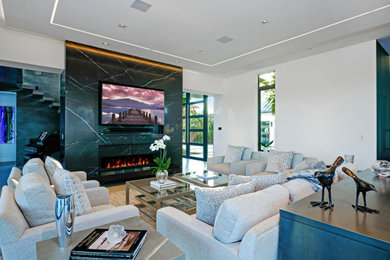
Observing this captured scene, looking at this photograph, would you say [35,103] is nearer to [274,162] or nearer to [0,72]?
[0,72]

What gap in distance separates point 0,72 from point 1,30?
246cm

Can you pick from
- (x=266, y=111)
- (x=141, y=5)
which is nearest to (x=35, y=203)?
(x=141, y=5)

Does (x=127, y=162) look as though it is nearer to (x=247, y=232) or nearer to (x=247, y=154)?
(x=247, y=154)

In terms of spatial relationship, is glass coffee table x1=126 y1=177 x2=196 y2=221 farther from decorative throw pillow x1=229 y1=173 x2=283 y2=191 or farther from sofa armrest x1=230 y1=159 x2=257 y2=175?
sofa armrest x1=230 y1=159 x2=257 y2=175

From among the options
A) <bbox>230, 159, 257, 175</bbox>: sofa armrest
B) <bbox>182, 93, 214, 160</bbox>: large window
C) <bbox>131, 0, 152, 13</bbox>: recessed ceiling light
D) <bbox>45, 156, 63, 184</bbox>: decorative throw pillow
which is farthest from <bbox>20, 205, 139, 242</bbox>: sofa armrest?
<bbox>182, 93, 214, 160</bbox>: large window

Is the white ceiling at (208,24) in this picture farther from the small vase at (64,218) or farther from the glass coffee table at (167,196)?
the small vase at (64,218)

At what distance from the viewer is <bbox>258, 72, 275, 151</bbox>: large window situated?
662 centimetres

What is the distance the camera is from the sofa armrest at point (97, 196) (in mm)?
2480

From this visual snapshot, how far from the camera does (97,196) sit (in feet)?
8.28

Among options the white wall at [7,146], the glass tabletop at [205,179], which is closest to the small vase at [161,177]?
the glass tabletop at [205,179]

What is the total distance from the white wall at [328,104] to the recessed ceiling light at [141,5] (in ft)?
14.2

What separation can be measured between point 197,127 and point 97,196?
6672 millimetres

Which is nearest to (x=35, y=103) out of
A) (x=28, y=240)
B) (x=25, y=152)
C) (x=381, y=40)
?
(x=25, y=152)

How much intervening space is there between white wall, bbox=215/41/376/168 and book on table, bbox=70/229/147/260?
5.21 m
